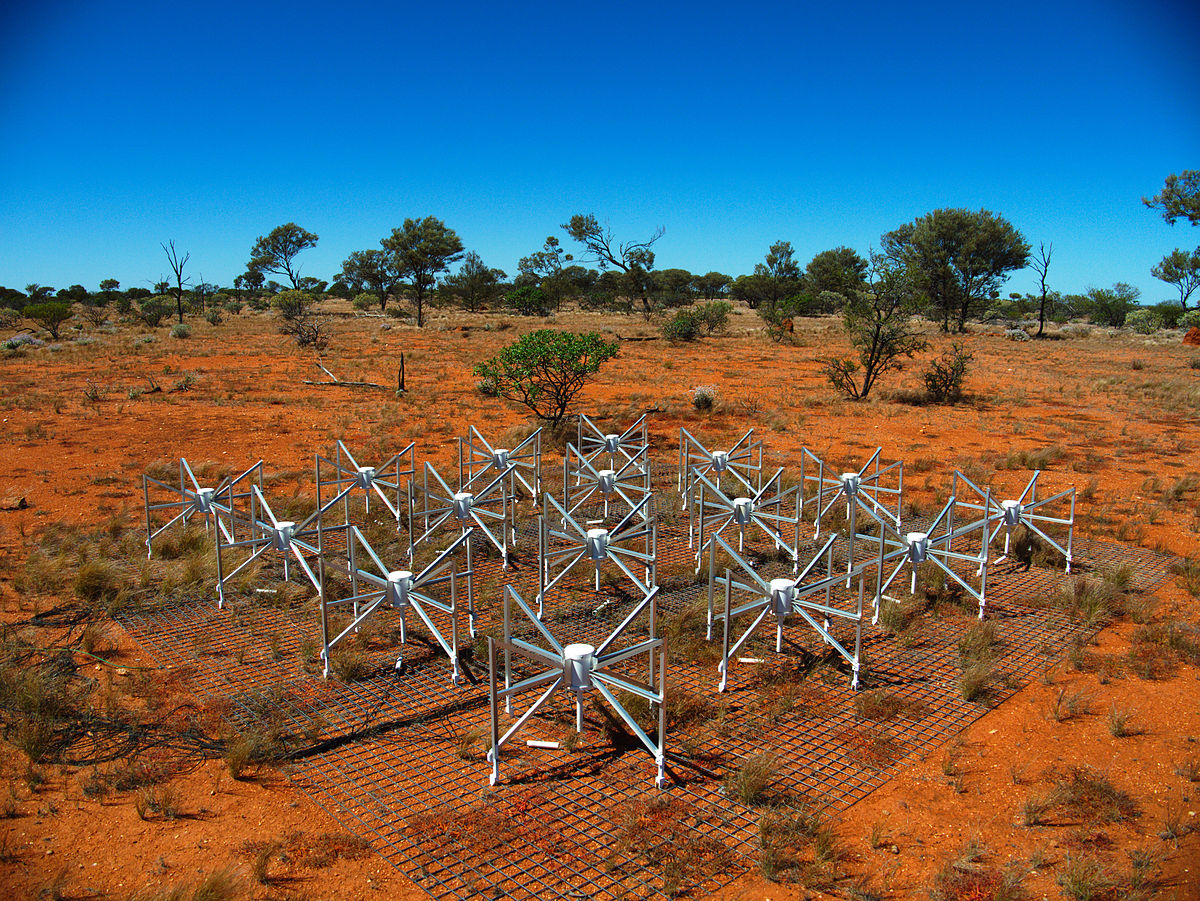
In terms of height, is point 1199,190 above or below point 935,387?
above

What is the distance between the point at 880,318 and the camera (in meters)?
23.6

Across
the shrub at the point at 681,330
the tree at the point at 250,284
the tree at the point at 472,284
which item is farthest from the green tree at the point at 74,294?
the shrub at the point at 681,330

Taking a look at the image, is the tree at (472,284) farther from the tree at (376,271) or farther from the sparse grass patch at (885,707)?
the sparse grass patch at (885,707)

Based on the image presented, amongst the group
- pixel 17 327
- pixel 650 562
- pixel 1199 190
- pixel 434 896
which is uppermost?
pixel 1199 190

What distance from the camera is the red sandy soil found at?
468 cm

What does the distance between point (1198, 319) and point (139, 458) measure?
54.8m

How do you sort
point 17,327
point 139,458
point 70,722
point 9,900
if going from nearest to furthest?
point 9,900
point 70,722
point 139,458
point 17,327

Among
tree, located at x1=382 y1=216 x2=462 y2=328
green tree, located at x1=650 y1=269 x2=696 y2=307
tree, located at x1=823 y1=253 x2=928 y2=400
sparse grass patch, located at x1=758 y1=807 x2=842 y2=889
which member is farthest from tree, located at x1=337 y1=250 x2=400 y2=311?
sparse grass patch, located at x1=758 y1=807 x2=842 y2=889

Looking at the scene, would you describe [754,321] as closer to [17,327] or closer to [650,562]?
[17,327]

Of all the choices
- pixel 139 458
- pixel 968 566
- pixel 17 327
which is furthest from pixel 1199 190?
pixel 17 327

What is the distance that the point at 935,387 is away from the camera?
23812 mm

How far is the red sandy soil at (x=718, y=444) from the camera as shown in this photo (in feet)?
15.4

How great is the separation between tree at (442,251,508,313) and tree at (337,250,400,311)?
4.56 meters

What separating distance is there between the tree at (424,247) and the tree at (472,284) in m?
8.49
